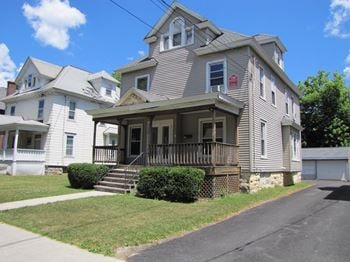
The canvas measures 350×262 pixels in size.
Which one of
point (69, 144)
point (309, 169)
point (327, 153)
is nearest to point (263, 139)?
point (69, 144)

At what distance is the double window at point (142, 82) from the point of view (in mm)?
19652

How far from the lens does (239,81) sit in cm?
1580

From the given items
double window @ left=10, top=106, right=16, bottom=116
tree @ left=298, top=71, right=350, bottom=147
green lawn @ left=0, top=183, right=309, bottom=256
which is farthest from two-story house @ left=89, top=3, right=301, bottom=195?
tree @ left=298, top=71, right=350, bottom=147

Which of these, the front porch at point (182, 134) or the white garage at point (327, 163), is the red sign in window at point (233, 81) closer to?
the front porch at point (182, 134)

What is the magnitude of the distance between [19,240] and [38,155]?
20013 millimetres

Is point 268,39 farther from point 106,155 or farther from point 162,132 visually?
point 106,155

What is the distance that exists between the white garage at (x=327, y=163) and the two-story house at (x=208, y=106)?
621 inches

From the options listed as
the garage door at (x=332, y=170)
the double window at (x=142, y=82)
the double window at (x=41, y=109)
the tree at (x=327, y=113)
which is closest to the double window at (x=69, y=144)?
the double window at (x=41, y=109)

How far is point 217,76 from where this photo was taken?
1662 cm

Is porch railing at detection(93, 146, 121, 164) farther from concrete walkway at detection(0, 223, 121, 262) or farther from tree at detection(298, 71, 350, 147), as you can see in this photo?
tree at detection(298, 71, 350, 147)

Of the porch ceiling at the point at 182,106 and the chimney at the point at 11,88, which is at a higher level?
the chimney at the point at 11,88

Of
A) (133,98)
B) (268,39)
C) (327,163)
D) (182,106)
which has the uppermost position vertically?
(268,39)

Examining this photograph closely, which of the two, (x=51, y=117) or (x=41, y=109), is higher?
(x=41, y=109)

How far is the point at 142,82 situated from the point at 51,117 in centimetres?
1025
